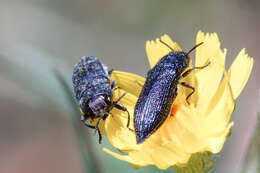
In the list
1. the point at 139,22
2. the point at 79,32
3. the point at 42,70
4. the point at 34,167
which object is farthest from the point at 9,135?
the point at 42,70

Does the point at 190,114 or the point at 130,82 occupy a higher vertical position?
the point at 130,82

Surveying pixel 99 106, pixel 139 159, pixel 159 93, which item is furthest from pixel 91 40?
pixel 139 159

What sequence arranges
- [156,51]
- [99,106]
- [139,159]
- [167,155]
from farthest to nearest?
[156,51] < [99,106] < [139,159] < [167,155]

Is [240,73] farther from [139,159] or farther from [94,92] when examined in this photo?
[94,92]

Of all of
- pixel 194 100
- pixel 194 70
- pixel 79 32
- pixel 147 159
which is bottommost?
pixel 147 159

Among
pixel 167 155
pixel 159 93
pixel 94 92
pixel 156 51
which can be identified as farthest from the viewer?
pixel 156 51

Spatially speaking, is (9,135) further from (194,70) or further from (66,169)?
(194,70)

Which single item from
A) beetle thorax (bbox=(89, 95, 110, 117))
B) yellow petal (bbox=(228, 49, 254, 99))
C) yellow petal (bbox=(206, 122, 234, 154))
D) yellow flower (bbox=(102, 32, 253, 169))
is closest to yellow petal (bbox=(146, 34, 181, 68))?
yellow flower (bbox=(102, 32, 253, 169))
